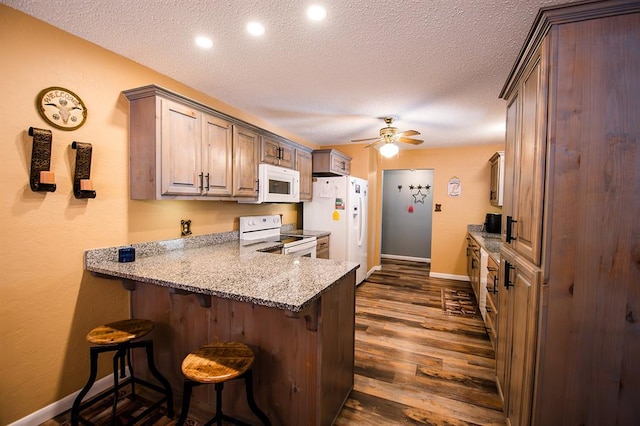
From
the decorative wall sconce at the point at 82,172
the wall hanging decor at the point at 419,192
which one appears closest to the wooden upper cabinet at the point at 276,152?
the decorative wall sconce at the point at 82,172

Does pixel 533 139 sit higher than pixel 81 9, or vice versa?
pixel 81 9

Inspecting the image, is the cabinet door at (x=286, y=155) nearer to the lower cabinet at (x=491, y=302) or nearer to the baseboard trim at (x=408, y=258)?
the lower cabinet at (x=491, y=302)

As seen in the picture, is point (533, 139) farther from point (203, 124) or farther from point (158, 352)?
point (158, 352)

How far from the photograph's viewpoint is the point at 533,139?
130 centimetres

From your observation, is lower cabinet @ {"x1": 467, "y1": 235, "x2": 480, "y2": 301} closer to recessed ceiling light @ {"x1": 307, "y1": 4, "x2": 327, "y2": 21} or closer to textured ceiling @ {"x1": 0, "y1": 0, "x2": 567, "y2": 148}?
textured ceiling @ {"x1": 0, "y1": 0, "x2": 567, "y2": 148}

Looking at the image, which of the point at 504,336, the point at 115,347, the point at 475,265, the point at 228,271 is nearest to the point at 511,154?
the point at 504,336

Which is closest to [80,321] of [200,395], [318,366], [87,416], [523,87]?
[87,416]

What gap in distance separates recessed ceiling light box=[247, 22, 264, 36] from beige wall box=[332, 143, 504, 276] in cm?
326

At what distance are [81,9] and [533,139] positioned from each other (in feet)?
8.10

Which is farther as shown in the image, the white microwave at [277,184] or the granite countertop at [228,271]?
the white microwave at [277,184]

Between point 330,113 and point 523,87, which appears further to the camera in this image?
point 330,113

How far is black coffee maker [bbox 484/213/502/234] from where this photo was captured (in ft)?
14.7

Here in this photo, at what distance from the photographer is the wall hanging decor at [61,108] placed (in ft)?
5.53

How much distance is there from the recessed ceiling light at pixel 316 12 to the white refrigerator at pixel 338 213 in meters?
2.70
